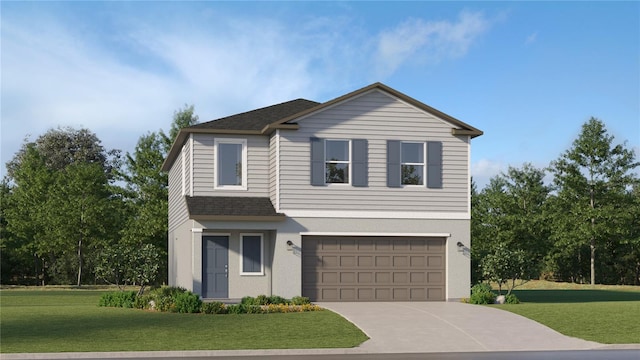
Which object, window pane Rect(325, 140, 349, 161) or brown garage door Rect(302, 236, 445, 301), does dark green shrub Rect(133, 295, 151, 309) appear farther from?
window pane Rect(325, 140, 349, 161)

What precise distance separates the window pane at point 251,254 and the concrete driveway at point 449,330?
4277mm

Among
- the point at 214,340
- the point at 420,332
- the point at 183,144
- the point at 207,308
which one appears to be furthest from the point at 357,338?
the point at 183,144

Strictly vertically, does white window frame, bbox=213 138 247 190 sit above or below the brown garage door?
above

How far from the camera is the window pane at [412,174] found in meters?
30.2

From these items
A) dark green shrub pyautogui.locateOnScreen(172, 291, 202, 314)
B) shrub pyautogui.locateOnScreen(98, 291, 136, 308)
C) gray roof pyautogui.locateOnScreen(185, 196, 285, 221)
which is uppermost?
gray roof pyautogui.locateOnScreen(185, 196, 285, 221)


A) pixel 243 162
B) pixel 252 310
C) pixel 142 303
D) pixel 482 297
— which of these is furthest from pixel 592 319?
pixel 142 303

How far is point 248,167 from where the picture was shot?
3038 centimetres

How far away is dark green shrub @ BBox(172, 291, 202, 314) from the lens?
24922mm

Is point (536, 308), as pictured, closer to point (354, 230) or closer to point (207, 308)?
point (354, 230)

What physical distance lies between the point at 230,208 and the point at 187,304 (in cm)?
478

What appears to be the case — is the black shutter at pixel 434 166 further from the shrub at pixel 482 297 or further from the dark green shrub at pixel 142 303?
the dark green shrub at pixel 142 303

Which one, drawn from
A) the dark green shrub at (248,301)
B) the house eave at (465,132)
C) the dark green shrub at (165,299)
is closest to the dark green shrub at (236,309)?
the dark green shrub at (165,299)

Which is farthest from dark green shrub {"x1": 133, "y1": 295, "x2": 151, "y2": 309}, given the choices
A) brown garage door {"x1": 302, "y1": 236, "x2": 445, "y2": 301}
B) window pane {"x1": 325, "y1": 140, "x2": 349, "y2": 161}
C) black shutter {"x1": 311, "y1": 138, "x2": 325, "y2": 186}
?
window pane {"x1": 325, "y1": 140, "x2": 349, "y2": 161}

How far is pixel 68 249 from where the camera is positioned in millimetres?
55906
